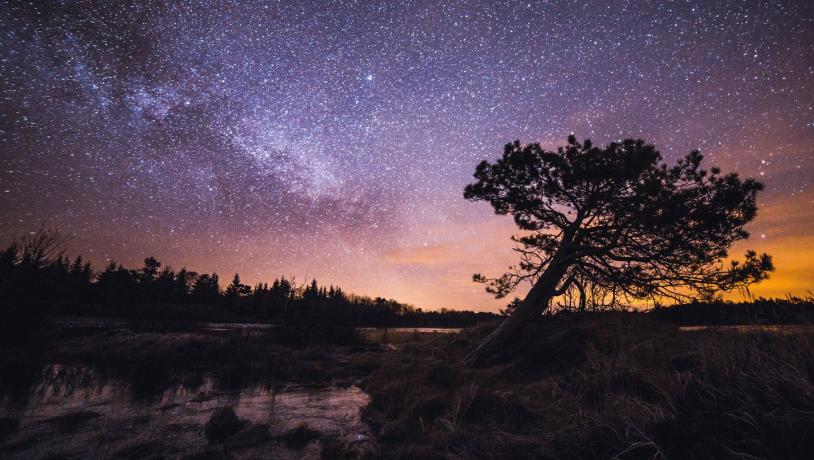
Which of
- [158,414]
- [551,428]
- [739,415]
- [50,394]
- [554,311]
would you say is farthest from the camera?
[554,311]

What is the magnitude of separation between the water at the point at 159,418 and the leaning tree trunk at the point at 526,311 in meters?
4.61

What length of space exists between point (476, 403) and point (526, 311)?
652 centimetres

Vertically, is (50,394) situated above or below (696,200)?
below

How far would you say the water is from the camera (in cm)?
462

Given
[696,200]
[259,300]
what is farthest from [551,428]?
[259,300]

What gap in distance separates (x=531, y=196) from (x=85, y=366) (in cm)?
1717

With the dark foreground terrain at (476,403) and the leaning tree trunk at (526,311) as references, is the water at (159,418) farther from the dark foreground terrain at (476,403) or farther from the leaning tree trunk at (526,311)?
the leaning tree trunk at (526,311)

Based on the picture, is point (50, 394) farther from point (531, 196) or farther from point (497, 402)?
point (531, 196)

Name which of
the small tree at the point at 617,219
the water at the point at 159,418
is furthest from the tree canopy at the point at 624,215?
the water at the point at 159,418

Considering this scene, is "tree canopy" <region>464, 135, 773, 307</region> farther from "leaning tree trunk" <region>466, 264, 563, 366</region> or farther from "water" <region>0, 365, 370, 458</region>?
"water" <region>0, 365, 370, 458</region>

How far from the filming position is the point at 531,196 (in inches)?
447

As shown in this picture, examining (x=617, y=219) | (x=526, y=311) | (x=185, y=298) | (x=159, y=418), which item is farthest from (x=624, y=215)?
(x=185, y=298)

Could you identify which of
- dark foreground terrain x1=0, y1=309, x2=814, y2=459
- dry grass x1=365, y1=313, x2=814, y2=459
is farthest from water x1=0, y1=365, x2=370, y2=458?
dry grass x1=365, y1=313, x2=814, y2=459

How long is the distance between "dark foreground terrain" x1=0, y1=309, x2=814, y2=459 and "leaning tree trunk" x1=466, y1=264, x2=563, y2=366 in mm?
439
